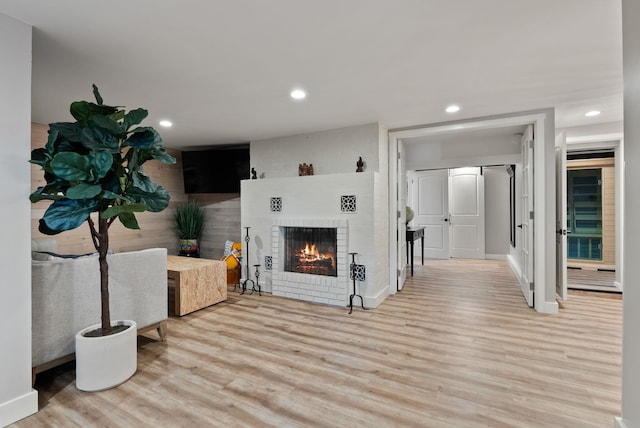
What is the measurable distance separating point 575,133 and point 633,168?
3461 mm

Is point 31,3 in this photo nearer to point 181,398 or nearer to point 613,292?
point 181,398

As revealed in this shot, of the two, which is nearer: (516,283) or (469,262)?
(516,283)

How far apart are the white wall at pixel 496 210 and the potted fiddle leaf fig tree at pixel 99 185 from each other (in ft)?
22.8

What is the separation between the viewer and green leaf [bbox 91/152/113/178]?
73.0 inches

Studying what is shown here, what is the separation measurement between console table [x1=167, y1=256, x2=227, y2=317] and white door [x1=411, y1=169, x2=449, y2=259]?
15.8ft

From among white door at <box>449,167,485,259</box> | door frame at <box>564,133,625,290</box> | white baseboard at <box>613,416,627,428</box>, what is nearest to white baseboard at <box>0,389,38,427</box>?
white baseboard at <box>613,416,627,428</box>

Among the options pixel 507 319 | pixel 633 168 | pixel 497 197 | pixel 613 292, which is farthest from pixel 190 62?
pixel 497 197

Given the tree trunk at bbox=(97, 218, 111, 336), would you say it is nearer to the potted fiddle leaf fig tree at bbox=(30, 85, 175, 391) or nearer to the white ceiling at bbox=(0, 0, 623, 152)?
the potted fiddle leaf fig tree at bbox=(30, 85, 175, 391)

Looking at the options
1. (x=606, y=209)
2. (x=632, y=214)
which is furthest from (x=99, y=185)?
(x=606, y=209)

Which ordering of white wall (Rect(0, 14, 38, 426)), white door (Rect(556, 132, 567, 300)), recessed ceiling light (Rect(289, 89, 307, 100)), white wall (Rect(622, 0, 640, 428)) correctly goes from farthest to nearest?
1. white door (Rect(556, 132, 567, 300))
2. recessed ceiling light (Rect(289, 89, 307, 100))
3. white wall (Rect(0, 14, 38, 426))
4. white wall (Rect(622, 0, 640, 428))

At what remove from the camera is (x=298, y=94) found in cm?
291

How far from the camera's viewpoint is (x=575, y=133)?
418cm

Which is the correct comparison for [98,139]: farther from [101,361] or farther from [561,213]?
[561,213]

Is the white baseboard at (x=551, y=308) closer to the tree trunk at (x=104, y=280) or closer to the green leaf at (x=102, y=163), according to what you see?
the tree trunk at (x=104, y=280)
